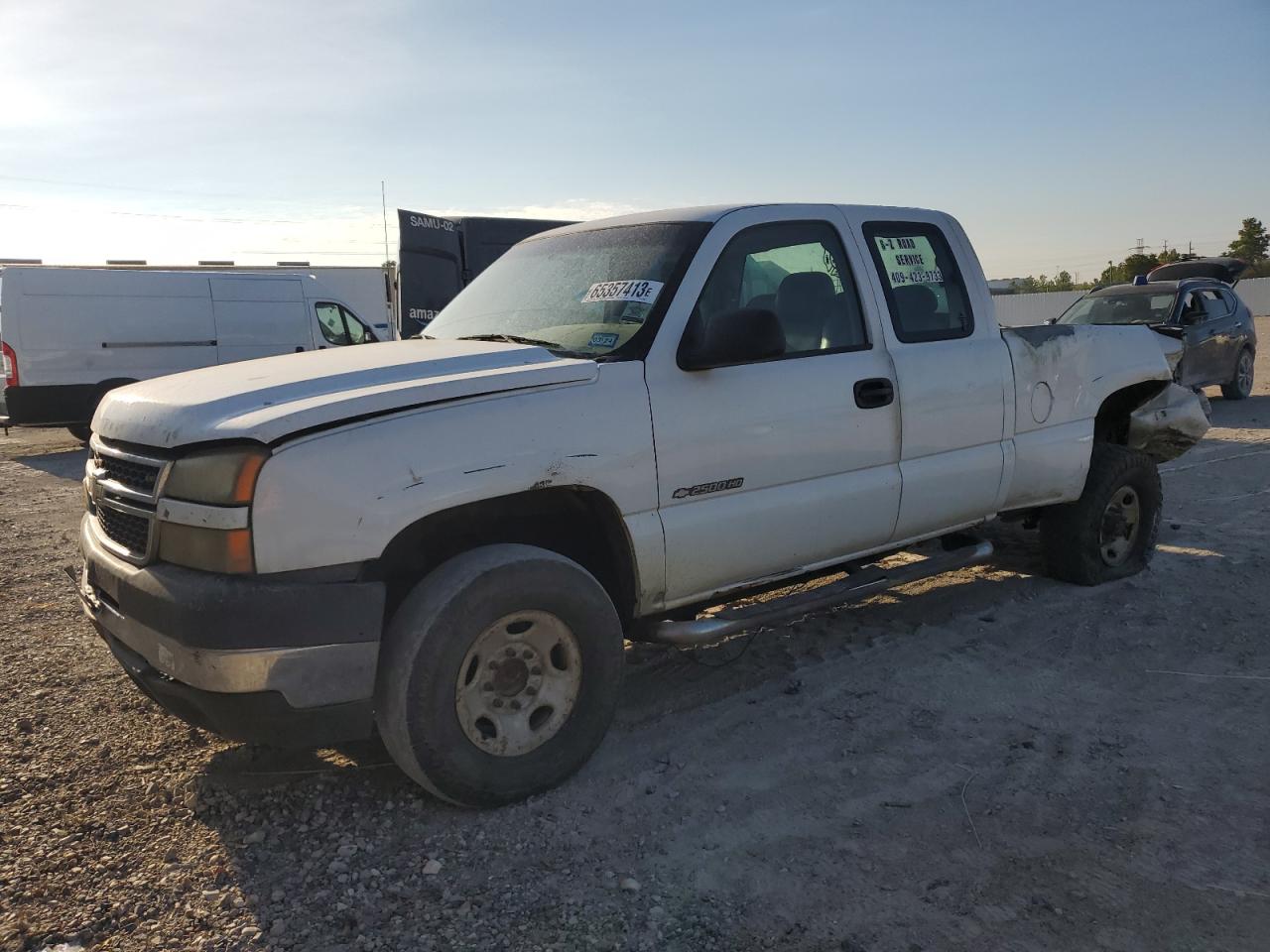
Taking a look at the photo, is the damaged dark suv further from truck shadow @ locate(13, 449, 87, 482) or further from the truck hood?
truck shadow @ locate(13, 449, 87, 482)

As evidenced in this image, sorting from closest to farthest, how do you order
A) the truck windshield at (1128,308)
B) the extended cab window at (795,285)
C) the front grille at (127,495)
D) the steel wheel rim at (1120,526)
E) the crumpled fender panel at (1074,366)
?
1. the front grille at (127,495)
2. the extended cab window at (795,285)
3. the crumpled fender panel at (1074,366)
4. the steel wheel rim at (1120,526)
5. the truck windshield at (1128,308)

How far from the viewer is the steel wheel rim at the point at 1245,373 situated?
14000 mm

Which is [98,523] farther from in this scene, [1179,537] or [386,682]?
[1179,537]

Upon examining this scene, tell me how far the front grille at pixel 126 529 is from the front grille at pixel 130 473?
0.09 m

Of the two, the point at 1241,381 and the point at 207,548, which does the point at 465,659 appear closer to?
the point at 207,548

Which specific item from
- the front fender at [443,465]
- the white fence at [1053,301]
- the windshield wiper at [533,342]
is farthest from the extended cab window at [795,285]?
the white fence at [1053,301]

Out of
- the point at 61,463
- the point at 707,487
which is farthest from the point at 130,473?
the point at 61,463

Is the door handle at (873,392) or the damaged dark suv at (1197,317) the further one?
the damaged dark suv at (1197,317)

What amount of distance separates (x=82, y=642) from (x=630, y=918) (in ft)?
11.4

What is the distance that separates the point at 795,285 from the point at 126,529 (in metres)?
2.64

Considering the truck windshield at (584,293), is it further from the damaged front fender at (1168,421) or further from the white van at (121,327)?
the white van at (121,327)

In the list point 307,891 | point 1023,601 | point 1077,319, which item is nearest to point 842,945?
point 307,891

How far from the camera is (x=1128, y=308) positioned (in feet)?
42.5

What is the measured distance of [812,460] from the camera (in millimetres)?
3896
